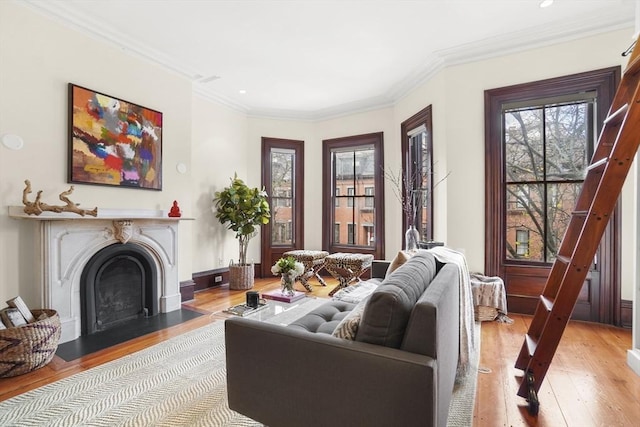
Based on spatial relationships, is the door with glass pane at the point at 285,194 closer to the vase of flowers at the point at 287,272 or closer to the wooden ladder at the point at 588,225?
the vase of flowers at the point at 287,272

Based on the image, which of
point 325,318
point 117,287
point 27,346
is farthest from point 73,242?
point 325,318

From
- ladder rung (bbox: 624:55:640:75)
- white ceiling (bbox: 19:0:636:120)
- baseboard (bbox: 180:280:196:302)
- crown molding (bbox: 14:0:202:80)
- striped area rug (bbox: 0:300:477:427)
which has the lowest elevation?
striped area rug (bbox: 0:300:477:427)

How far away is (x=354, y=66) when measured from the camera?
12.7ft

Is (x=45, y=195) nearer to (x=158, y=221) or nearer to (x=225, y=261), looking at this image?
(x=158, y=221)

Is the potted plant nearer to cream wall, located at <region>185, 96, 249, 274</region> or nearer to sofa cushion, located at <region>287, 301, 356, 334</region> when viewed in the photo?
cream wall, located at <region>185, 96, 249, 274</region>

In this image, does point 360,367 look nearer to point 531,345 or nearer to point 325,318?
point 325,318

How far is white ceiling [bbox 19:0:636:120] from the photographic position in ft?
9.06

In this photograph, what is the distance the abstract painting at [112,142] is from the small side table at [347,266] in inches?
98.0

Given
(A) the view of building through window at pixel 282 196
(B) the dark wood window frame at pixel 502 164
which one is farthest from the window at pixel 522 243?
(A) the view of building through window at pixel 282 196

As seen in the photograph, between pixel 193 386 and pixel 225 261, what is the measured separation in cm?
299

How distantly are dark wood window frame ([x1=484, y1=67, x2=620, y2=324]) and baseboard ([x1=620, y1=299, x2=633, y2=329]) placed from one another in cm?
3

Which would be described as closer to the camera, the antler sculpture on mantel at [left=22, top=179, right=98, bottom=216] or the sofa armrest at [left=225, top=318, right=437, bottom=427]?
the sofa armrest at [left=225, top=318, right=437, bottom=427]

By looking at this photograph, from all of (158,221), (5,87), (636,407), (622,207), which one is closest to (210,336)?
(158,221)

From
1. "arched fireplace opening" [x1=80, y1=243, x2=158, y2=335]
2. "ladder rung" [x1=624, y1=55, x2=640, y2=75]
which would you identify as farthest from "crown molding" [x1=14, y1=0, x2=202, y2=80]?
"ladder rung" [x1=624, y1=55, x2=640, y2=75]
